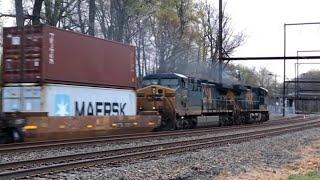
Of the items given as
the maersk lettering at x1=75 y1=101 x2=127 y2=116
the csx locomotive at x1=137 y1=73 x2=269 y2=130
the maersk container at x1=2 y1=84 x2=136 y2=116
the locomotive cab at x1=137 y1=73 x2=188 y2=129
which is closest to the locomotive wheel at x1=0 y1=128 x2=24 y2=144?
the maersk container at x1=2 y1=84 x2=136 y2=116

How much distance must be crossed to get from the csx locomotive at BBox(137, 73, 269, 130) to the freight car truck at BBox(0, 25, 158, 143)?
535 cm

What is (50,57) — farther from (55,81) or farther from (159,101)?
(159,101)

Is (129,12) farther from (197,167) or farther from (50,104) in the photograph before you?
(197,167)

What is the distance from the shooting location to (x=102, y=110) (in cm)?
2291

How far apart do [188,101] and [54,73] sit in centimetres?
1230

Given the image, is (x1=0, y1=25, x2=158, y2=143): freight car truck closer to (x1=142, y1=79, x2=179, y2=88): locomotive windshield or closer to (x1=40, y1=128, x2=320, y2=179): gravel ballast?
(x1=40, y1=128, x2=320, y2=179): gravel ballast

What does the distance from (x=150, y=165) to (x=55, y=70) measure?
317 inches

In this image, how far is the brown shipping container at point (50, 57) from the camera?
19.8 metres

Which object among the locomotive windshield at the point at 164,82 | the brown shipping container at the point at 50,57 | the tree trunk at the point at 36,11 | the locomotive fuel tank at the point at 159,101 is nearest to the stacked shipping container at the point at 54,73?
the brown shipping container at the point at 50,57

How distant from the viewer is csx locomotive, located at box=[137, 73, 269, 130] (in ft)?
97.0

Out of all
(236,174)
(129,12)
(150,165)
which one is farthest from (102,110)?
(129,12)

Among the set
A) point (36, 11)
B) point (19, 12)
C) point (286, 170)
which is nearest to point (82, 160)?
point (286, 170)

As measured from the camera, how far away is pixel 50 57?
20047mm

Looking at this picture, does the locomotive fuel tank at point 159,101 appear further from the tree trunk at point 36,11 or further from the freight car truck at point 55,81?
the tree trunk at point 36,11
